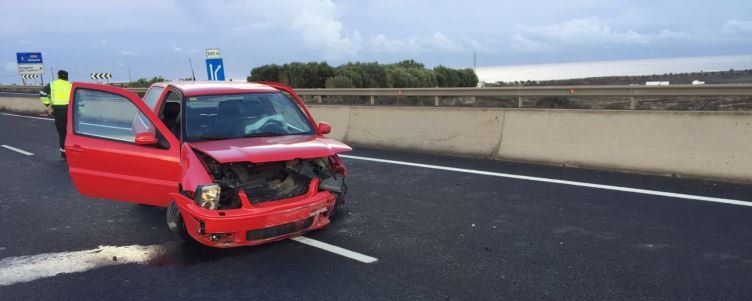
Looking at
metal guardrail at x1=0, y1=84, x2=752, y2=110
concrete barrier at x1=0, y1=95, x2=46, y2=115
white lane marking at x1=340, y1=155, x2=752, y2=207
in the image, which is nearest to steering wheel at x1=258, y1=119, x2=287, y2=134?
white lane marking at x1=340, y1=155, x2=752, y2=207

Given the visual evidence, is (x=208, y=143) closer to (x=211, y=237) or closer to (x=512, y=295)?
(x=211, y=237)

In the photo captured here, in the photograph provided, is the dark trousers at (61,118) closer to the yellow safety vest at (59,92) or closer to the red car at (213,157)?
the yellow safety vest at (59,92)

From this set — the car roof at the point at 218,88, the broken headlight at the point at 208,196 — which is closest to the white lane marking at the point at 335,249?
the broken headlight at the point at 208,196

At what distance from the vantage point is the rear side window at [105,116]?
A: 235 inches

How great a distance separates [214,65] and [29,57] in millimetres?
36062

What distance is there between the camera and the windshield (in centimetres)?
582

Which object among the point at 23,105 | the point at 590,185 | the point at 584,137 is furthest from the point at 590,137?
the point at 23,105

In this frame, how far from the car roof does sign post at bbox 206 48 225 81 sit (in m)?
7.78

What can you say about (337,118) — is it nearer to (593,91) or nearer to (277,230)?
(593,91)

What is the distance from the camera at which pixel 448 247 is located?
5.23 metres

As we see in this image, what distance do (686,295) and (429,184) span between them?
4.17 meters

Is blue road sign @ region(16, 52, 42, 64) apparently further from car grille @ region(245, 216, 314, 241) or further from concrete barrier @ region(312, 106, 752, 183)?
car grille @ region(245, 216, 314, 241)

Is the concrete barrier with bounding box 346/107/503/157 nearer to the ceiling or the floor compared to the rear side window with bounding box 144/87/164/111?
nearer to the floor

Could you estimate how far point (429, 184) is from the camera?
791 cm
